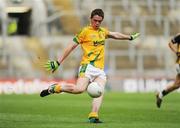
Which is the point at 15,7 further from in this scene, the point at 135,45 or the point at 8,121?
the point at 8,121

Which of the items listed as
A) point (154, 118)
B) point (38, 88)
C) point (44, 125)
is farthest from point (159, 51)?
point (44, 125)

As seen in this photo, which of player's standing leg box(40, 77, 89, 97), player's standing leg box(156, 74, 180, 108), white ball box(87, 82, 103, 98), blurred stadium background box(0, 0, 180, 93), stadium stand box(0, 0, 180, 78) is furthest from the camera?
stadium stand box(0, 0, 180, 78)

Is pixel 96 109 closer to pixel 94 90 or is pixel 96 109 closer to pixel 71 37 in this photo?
pixel 94 90

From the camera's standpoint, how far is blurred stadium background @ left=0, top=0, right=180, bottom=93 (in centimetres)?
3497

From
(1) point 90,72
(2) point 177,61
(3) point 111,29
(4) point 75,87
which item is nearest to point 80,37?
(1) point 90,72

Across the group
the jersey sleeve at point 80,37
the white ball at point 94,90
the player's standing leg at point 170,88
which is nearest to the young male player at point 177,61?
the player's standing leg at point 170,88

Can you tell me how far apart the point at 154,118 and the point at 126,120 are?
0.82 m

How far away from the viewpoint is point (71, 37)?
3941 centimetres

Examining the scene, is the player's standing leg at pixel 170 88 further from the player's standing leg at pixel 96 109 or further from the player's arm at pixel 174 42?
the player's standing leg at pixel 96 109

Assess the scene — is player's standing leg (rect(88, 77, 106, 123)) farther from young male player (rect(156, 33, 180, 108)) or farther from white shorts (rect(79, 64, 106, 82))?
young male player (rect(156, 33, 180, 108))

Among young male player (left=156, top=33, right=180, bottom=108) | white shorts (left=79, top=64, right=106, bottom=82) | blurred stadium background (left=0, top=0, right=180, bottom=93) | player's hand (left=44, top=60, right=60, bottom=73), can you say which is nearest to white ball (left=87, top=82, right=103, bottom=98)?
white shorts (left=79, top=64, right=106, bottom=82)

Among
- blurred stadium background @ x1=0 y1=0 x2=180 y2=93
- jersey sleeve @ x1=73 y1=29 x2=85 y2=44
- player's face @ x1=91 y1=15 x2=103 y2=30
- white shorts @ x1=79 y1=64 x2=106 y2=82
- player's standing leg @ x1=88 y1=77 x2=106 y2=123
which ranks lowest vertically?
blurred stadium background @ x1=0 y1=0 x2=180 y2=93

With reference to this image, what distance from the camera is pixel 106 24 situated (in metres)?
40.7

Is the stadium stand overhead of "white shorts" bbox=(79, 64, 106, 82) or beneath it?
beneath
